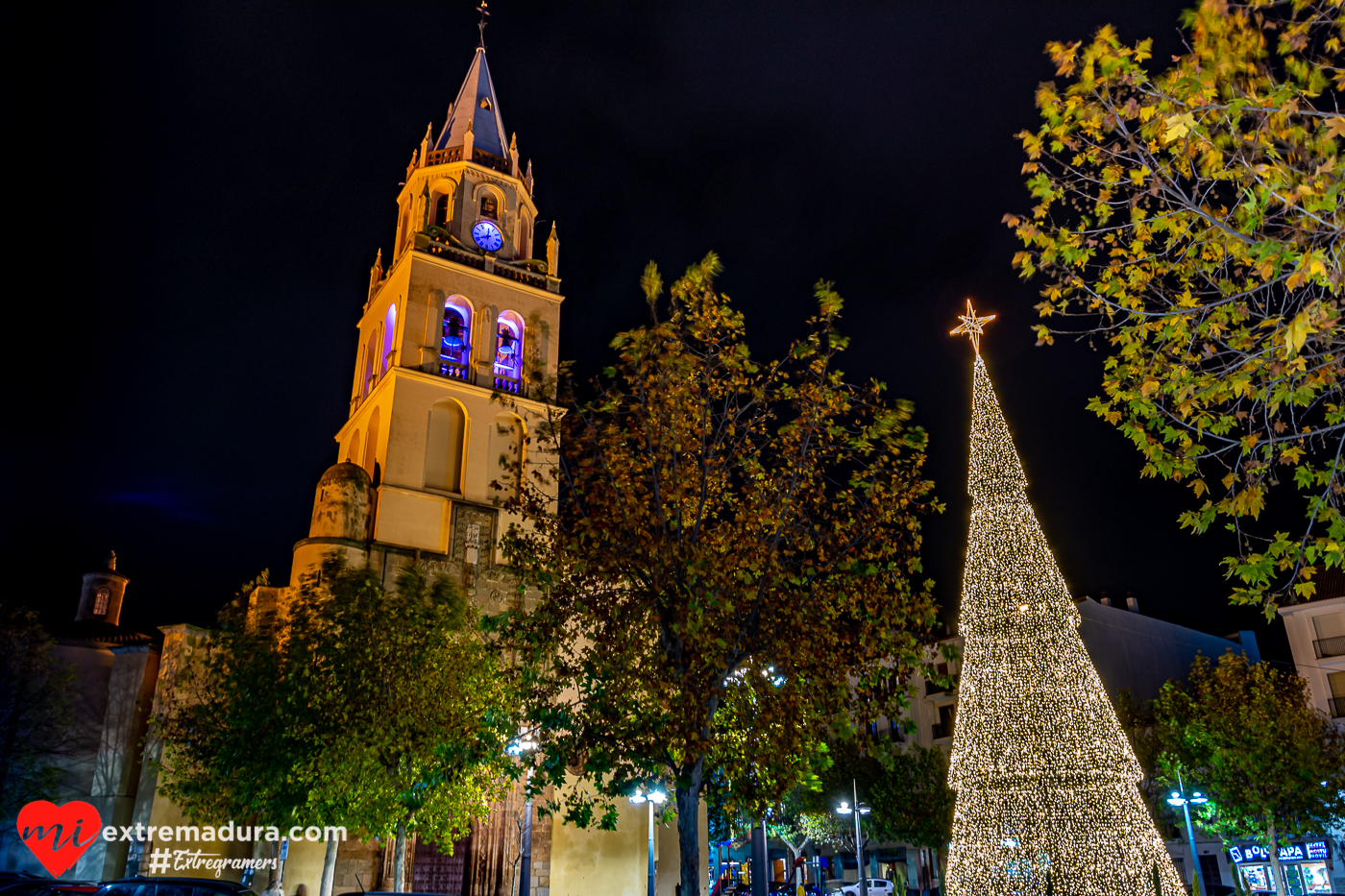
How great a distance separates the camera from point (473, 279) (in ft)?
116

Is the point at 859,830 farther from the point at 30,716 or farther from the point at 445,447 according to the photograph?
the point at 30,716

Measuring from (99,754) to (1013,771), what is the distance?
27608 mm

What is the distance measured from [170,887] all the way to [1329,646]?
138 ft

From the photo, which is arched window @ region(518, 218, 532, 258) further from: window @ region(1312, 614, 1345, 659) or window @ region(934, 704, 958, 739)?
window @ region(1312, 614, 1345, 659)

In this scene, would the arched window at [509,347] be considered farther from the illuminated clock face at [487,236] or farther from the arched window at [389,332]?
the arched window at [389,332]

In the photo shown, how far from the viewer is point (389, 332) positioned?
35469 mm

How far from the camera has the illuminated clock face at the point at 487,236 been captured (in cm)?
3697

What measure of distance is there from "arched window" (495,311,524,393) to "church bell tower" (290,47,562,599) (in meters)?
0.05

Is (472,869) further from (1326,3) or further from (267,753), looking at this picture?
(1326,3)

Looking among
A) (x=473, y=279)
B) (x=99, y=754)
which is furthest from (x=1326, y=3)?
(x=99, y=754)

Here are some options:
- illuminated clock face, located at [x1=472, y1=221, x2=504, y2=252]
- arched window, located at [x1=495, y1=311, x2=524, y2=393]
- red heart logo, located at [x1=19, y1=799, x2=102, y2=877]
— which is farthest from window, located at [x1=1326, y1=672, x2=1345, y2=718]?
red heart logo, located at [x1=19, y1=799, x2=102, y2=877]

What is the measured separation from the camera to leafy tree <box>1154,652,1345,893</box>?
86.6 ft

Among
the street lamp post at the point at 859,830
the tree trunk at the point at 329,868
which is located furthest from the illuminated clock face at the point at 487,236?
the street lamp post at the point at 859,830

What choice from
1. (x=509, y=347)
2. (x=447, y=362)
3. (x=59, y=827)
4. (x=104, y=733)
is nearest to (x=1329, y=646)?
(x=509, y=347)
